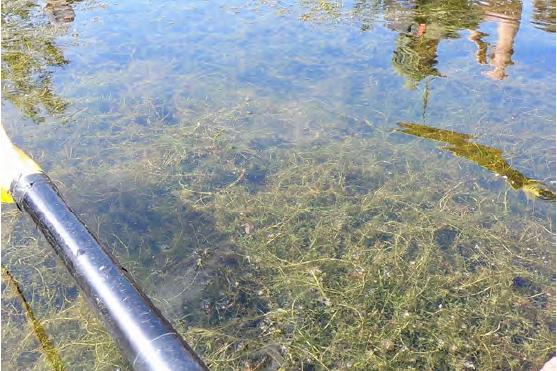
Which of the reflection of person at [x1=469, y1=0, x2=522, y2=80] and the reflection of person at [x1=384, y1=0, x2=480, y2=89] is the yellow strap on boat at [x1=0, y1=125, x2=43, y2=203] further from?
the reflection of person at [x1=469, y1=0, x2=522, y2=80]

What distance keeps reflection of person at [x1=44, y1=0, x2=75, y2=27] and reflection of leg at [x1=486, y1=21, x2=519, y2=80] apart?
5.54m

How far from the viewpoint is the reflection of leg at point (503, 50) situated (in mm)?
5316

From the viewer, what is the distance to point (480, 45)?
231 inches

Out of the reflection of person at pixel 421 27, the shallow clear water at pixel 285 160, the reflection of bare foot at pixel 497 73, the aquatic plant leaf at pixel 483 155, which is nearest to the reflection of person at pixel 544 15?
the shallow clear water at pixel 285 160

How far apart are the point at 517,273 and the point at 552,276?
23 centimetres

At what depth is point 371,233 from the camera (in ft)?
11.8

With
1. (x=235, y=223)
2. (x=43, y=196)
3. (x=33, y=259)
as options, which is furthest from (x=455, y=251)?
(x=33, y=259)

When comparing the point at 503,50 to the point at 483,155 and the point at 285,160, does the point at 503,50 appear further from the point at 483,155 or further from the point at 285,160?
the point at 285,160

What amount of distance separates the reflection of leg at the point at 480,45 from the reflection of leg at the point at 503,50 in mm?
95

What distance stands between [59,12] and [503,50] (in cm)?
598

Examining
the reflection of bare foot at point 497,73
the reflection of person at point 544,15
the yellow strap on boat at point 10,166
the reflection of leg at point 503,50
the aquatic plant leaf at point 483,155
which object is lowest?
the aquatic plant leaf at point 483,155

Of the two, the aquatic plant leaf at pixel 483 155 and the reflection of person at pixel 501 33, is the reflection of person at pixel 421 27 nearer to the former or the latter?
the reflection of person at pixel 501 33

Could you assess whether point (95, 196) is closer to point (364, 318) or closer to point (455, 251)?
point (364, 318)

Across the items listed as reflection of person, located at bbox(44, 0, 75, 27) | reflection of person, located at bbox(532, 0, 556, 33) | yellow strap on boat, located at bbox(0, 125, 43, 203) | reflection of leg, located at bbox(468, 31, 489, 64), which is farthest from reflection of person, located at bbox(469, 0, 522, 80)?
reflection of person, located at bbox(44, 0, 75, 27)
